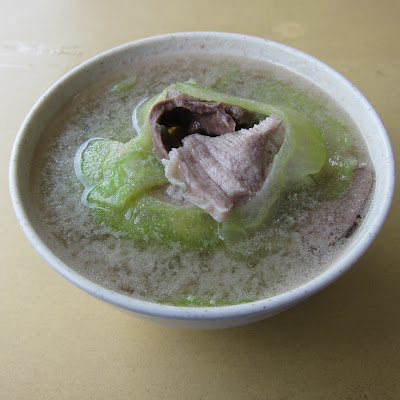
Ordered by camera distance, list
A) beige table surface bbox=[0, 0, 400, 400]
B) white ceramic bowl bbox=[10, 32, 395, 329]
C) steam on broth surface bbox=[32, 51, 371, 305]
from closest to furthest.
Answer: white ceramic bowl bbox=[10, 32, 395, 329] < steam on broth surface bbox=[32, 51, 371, 305] < beige table surface bbox=[0, 0, 400, 400]

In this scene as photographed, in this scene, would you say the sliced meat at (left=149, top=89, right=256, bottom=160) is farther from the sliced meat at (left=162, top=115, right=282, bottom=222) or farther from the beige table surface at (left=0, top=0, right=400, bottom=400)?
the beige table surface at (left=0, top=0, right=400, bottom=400)

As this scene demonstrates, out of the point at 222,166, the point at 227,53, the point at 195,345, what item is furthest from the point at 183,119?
the point at 195,345

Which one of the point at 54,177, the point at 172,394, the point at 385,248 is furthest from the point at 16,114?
the point at 385,248

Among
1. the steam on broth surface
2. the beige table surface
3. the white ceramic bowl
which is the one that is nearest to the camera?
the white ceramic bowl

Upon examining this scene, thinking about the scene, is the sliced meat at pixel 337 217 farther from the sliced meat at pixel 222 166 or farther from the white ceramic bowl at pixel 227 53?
the sliced meat at pixel 222 166

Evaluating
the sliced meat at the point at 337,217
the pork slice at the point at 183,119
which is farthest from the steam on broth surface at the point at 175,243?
the pork slice at the point at 183,119

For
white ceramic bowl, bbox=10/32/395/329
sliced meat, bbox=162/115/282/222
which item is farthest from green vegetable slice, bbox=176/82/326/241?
white ceramic bowl, bbox=10/32/395/329

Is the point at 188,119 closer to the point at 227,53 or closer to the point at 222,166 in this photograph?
the point at 222,166
